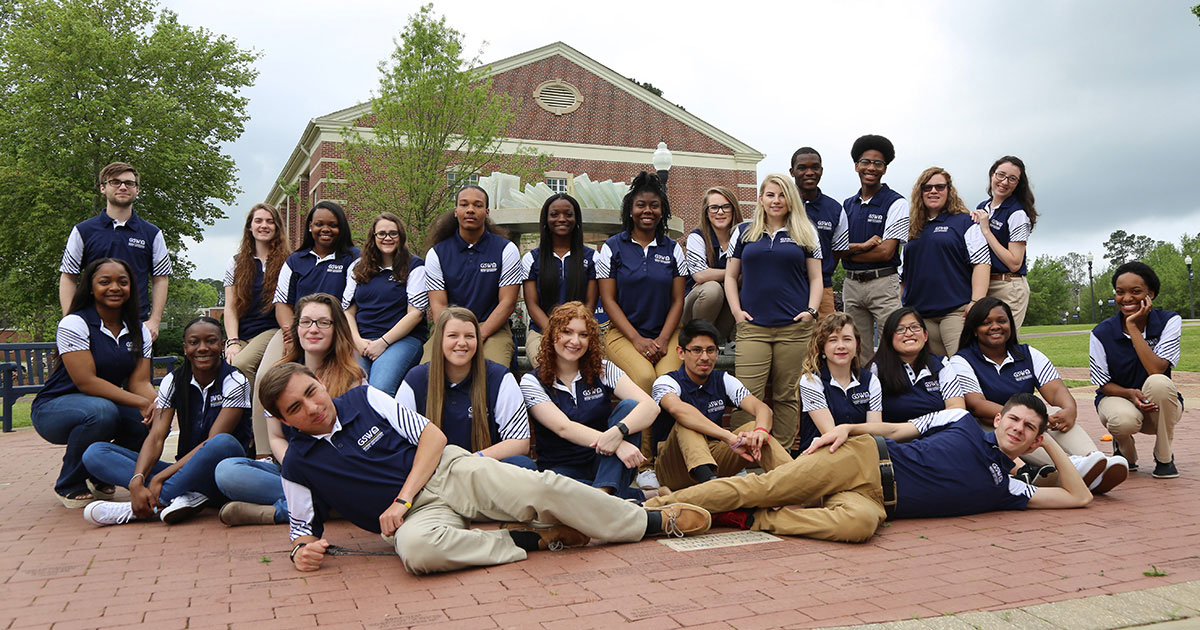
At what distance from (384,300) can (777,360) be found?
295cm

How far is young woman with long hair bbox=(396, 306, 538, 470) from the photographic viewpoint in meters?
4.52

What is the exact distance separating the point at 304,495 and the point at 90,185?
77.2ft

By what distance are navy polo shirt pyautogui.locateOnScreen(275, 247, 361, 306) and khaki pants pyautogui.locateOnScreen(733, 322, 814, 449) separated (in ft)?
10.2

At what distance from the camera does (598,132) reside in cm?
3241

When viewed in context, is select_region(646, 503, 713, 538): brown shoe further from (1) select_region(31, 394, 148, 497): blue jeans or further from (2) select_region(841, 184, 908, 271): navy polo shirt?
(1) select_region(31, 394, 148, 497): blue jeans

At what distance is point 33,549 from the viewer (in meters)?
4.49

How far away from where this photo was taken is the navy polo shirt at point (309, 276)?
613cm

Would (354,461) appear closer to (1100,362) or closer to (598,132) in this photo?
(1100,362)

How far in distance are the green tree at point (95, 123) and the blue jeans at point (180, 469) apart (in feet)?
66.6

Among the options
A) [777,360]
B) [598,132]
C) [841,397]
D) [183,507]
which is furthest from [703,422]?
[598,132]

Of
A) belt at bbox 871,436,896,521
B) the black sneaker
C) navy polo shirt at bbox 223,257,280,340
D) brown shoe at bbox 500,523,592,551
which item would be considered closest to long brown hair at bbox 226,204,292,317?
navy polo shirt at bbox 223,257,280,340

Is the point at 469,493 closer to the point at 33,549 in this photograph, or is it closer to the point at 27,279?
the point at 33,549

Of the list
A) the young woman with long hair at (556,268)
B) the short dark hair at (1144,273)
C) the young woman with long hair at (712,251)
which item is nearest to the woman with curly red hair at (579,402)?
the young woman with long hair at (556,268)

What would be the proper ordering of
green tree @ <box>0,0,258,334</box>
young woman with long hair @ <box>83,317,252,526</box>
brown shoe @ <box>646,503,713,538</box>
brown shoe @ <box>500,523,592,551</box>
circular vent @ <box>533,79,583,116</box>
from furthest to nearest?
1. circular vent @ <box>533,79,583,116</box>
2. green tree @ <box>0,0,258,334</box>
3. young woman with long hair @ <box>83,317,252,526</box>
4. brown shoe @ <box>646,503,713,538</box>
5. brown shoe @ <box>500,523,592,551</box>
